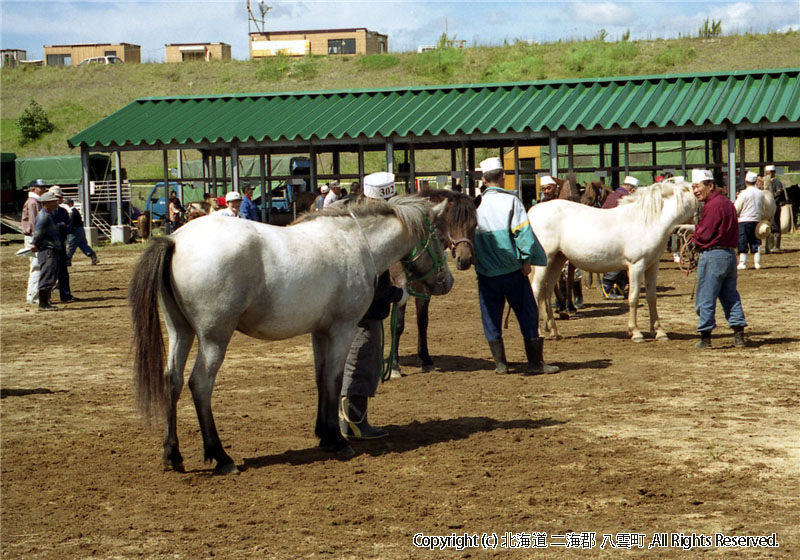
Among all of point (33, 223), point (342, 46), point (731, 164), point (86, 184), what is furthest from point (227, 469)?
point (342, 46)

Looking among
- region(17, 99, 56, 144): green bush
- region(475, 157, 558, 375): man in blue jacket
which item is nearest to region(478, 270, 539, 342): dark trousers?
region(475, 157, 558, 375): man in blue jacket

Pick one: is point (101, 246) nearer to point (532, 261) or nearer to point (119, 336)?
point (119, 336)

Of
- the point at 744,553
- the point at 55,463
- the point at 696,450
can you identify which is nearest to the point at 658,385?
the point at 696,450

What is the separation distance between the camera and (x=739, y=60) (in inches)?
2074

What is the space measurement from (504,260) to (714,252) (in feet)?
9.16

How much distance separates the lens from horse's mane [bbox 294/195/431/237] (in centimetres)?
686

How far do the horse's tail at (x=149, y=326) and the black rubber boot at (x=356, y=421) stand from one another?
152cm

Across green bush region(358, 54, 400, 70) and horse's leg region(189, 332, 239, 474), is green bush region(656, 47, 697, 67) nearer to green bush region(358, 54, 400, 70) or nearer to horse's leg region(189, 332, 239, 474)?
green bush region(358, 54, 400, 70)

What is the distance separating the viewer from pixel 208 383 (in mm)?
6039

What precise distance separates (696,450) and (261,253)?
10.9 ft

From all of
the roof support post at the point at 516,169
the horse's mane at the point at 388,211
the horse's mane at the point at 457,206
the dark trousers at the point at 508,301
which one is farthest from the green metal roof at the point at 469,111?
the horse's mane at the point at 388,211

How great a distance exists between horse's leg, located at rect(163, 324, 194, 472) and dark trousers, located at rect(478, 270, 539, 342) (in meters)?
3.86

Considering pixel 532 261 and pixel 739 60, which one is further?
pixel 739 60

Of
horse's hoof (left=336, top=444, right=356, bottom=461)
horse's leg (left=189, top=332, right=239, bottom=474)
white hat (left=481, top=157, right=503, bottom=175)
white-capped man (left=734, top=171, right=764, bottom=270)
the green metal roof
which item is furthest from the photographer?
the green metal roof
